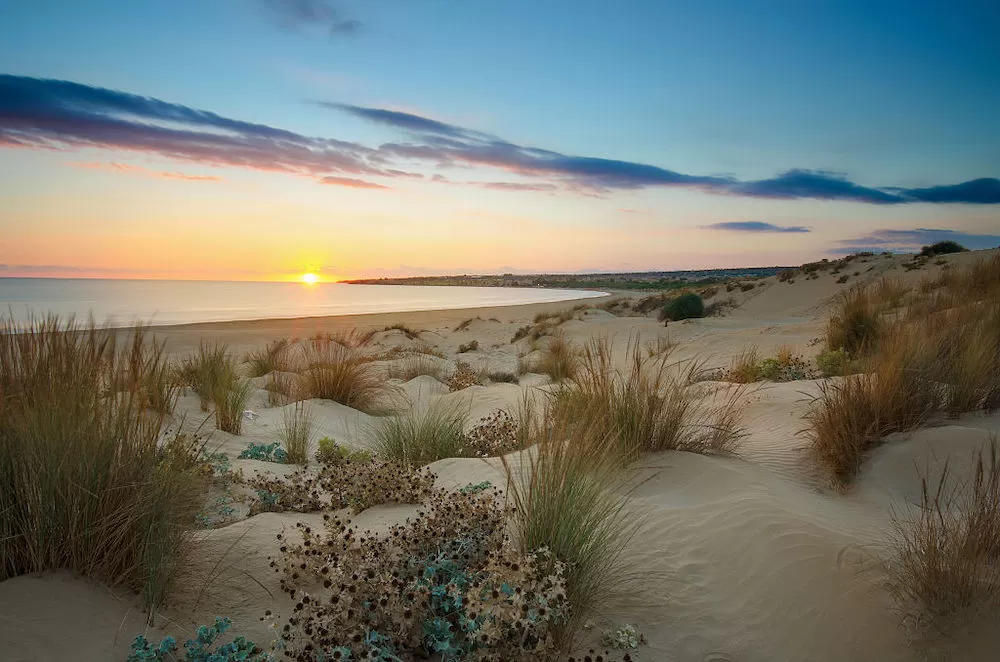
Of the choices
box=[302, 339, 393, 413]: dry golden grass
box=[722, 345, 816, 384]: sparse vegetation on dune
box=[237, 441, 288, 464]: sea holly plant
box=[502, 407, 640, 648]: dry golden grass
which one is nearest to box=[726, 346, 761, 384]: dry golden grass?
box=[722, 345, 816, 384]: sparse vegetation on dune

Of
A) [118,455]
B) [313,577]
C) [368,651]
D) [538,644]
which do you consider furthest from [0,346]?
[538,644]

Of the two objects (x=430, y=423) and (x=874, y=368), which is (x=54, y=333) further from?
(x=874, y=368)

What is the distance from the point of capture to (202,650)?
93.8 inches

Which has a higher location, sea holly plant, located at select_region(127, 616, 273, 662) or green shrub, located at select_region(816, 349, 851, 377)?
green shrub, located at select_region(816, 349, 851, 377)

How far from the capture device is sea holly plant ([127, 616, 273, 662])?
2320 mm

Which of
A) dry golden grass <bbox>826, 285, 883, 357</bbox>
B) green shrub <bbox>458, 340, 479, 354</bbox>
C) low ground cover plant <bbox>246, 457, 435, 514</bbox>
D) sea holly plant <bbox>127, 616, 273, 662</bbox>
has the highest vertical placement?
dry golden grass <bbox>826, 285, 883, 357</bbox>

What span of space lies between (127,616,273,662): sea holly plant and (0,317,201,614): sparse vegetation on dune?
255 millimetres

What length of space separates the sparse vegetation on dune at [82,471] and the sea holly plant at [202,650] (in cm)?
25

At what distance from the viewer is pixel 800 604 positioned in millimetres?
3117

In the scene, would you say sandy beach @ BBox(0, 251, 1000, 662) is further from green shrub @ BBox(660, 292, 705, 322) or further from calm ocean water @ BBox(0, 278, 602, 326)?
green shrub @ BBox(660, 292, 705, 322)

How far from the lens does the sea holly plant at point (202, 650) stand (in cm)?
232

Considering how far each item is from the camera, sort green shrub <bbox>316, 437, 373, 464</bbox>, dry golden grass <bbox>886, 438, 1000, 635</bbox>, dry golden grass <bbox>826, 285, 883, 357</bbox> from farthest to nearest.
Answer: dry golden grass <bbox>826, 285, 883, 357</bbox> < green shrub <bbox>316, 437, 373, 464</bbox> < dry golden grass <bbox>886, 438, 1000, 635</bbox>

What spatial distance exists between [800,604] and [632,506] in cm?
119

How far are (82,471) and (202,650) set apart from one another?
3.03 feet
